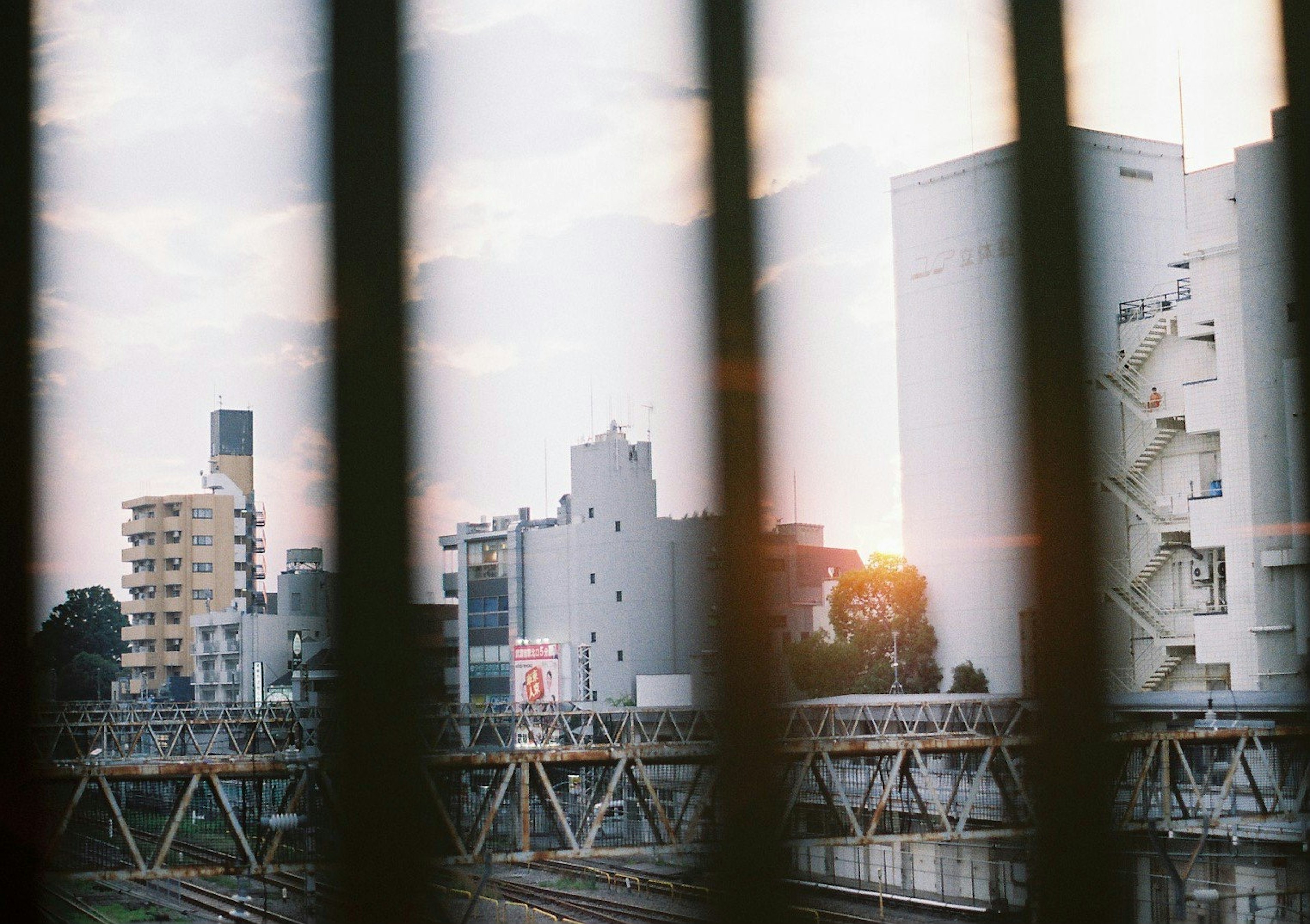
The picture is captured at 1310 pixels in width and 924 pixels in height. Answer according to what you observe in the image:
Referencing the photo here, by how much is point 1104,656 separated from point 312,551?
1.17 meters

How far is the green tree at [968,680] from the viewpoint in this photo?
77.5 ft

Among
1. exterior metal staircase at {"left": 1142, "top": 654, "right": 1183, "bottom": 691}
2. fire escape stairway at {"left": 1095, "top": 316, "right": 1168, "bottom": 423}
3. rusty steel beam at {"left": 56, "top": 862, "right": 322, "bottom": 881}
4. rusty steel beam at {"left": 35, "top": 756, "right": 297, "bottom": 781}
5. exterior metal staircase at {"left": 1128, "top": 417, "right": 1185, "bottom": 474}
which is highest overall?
fire escape stairway at {"left": 1095, "top": 316, "right": 1168, "bottom": 423}

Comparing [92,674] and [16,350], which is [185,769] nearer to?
[16,350]

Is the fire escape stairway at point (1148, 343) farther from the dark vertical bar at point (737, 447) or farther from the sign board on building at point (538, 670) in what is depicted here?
the dark vertical bar at point (737, 447)

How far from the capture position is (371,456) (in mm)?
1644

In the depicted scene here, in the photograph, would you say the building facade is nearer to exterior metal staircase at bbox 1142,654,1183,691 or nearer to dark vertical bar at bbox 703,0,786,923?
exterior metal staircase at bbox 1142,654,1183,691

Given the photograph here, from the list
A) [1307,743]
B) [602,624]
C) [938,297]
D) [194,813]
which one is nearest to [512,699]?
[602,624]

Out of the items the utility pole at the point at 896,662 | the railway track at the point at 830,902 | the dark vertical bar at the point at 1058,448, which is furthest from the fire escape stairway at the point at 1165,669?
the dark vertical bar at the point at 1058,448

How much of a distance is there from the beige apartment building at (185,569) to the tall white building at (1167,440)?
46.8 feet

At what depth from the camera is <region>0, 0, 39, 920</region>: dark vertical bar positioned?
1.87m

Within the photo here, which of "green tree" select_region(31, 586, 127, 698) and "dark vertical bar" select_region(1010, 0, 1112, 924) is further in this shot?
"green tree" select_region(31, 586, 127, 698)

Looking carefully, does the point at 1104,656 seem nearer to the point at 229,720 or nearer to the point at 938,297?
the point at 229,720

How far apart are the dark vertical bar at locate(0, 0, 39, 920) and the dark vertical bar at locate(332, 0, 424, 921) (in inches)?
20.1

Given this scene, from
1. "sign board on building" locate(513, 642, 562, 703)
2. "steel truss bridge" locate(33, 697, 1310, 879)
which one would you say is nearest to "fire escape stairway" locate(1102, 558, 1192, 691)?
"steel truss bridge" locate(33, 697, 1310, 879)
